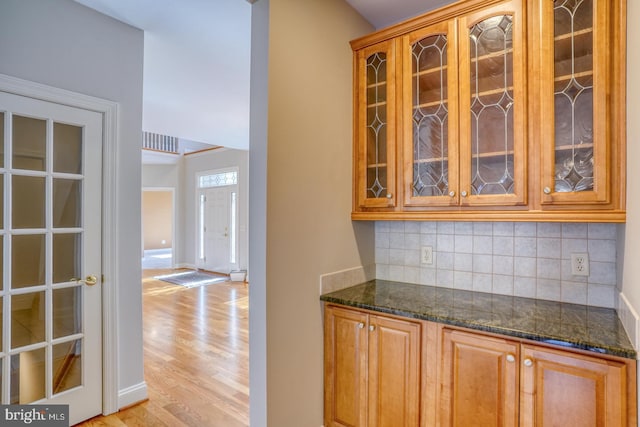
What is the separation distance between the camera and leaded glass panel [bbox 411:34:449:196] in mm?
1757

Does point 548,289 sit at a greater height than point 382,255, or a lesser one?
lesser

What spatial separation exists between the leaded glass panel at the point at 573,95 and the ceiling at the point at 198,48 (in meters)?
0.84

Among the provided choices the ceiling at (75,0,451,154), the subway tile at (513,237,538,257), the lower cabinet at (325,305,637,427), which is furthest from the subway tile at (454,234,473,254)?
the ceiling at (75,0,451,154)

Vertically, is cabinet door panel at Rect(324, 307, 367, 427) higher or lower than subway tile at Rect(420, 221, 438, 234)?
lower

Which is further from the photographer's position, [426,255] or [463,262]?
[426,255]

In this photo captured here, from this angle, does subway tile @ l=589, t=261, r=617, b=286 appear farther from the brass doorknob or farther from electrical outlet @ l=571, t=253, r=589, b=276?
the brass doorknob

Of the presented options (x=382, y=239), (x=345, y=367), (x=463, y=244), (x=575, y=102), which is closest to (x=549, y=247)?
(x=463, y=244)

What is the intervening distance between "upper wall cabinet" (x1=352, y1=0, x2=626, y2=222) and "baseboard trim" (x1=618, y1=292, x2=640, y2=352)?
0.37 metres

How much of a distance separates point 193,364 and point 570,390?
2813 mm

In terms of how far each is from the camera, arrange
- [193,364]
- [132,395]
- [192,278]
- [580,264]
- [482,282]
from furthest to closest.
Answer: [192,278] < [193,364] < [132,395] < [482,282] < [580,264]

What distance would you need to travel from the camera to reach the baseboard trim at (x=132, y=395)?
2.22m

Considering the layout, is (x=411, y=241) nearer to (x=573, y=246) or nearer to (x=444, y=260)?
(x=444, y=260)

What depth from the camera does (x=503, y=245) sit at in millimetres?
1875

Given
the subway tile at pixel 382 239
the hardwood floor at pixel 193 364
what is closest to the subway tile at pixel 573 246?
the subway tile at pixel 382 239
